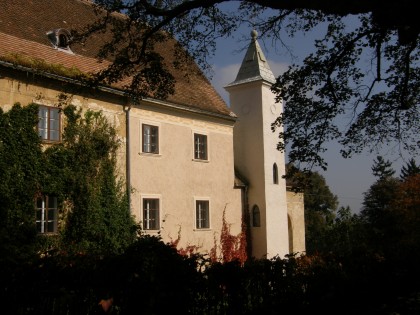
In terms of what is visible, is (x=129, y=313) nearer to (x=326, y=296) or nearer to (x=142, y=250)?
(x=142, y=250)

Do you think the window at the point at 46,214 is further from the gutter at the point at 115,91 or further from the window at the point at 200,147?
the window at the point at 200,147

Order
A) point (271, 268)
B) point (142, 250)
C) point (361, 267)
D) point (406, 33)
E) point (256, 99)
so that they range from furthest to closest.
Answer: point (256, 99) < point (361, 267) < point (271, 268) < point (406, 33) < point (142, 250)

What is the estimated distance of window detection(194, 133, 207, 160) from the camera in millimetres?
22234

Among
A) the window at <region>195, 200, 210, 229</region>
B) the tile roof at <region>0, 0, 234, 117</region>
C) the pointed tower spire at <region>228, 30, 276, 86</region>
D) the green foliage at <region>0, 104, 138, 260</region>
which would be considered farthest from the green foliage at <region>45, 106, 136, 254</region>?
the pointed tower spire at <region>228, 30, 276, 86</region>

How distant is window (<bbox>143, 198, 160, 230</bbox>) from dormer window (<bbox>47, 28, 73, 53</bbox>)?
22.2 ft

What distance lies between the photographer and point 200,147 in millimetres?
22500

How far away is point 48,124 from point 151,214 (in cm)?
581

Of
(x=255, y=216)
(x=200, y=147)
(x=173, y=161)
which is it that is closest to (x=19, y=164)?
(x=173, y=161)

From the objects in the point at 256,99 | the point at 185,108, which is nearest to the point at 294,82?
the point at 185,108

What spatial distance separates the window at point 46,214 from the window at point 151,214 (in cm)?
424

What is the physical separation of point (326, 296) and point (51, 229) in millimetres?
10104

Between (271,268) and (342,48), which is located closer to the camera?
(271,268)

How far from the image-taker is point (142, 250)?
20.1 ft

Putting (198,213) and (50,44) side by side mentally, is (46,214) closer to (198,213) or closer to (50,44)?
(50,44)
